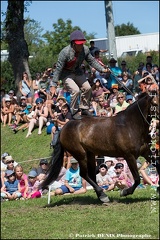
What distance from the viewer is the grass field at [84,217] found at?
28.1ft

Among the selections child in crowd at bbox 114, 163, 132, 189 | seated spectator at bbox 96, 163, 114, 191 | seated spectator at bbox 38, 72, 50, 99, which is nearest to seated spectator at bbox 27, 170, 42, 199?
seated spectator at bbox 96, 163, 114, 191

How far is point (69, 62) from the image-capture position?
11383 millimetres

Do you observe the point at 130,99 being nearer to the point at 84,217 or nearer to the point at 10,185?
the point at 10,185

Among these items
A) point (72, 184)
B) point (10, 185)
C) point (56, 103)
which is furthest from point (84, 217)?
point (56, 103)

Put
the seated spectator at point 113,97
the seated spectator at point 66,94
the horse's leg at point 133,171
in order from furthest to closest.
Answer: the seated spectator at point 66,94
the seated spectator at point 113,97
the horse's leg at point 133,171

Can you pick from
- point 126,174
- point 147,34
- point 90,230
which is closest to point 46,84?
point 126,174

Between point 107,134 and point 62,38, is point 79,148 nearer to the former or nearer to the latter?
point 107,134

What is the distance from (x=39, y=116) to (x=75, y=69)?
8080 millimetres

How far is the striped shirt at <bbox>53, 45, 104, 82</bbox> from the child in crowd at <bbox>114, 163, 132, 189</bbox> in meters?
2.42

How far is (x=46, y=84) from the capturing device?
21797 millimetres

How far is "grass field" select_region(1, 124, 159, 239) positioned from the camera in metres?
8.57

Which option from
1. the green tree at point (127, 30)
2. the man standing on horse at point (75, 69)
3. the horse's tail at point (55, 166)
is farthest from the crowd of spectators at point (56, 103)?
the green tree at point (127, 30)

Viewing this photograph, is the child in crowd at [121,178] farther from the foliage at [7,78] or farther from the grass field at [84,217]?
the foliage at [7,78]

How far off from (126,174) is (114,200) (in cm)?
159
